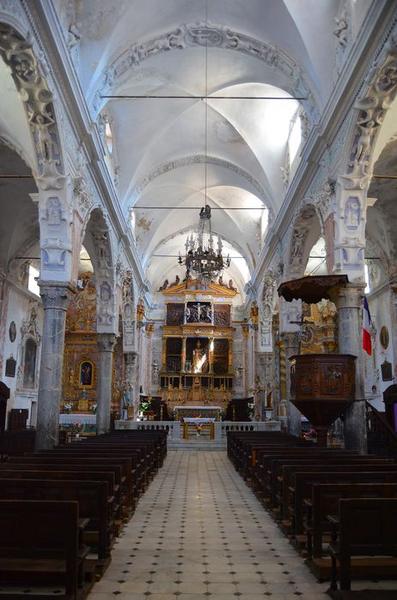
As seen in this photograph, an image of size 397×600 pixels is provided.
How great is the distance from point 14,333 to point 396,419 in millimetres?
14348

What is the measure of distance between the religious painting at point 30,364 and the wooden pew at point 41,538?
19.2 meters

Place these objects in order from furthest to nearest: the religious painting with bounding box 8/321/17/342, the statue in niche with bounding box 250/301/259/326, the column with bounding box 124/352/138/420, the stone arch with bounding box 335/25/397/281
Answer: the statue in niche with bounding box 250/301/259/326 → the column with bounding box 124/352/138/420 → the religious painting with bounding box 8/321/17/342 → the stone arch with bounding box 335/25/397/281

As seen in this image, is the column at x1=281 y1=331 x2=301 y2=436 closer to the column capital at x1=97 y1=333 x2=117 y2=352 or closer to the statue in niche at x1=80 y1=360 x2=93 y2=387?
the column capital at x1=97 y1=333 x2=117 y2=352

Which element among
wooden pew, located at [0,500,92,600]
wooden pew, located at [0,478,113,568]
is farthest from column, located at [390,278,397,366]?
wooden pew, located at [0,500,92,600]

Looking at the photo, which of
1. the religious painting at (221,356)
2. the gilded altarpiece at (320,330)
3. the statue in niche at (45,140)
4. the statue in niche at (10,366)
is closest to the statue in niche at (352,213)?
the statue in niche at (45,140)

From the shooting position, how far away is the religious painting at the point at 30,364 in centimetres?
2230

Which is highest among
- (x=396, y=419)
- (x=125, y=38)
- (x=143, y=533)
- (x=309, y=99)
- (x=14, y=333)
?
(x=125, y=38)

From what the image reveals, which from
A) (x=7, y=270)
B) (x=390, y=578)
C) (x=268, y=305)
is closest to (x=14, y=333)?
(x=7, y=270)

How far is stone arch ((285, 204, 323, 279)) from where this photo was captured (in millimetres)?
16281

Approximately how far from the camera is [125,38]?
44.0 ft

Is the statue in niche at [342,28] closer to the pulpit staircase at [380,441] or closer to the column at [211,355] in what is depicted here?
the pulpit staircase at [380,441]

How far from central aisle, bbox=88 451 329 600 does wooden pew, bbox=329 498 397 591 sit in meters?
0.56

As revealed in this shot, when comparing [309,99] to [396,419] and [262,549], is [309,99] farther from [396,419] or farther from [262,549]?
[262,549]

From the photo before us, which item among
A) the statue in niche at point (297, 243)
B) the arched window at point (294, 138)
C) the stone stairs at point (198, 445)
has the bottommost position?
the stone stairs at point (198, 445)
